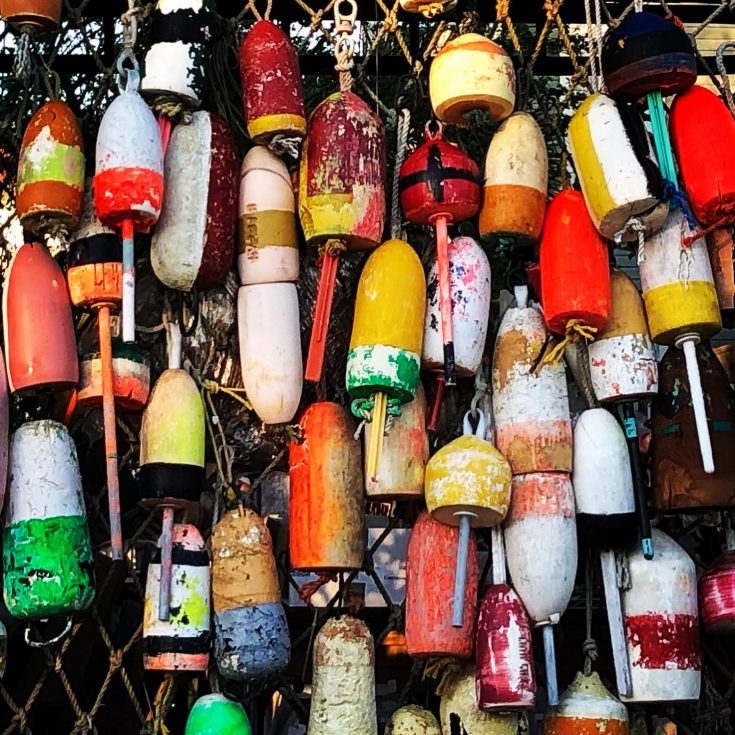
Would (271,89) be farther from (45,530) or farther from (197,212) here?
(45,530)

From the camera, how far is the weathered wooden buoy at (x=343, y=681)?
1924mm

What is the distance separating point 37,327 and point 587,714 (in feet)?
3.70

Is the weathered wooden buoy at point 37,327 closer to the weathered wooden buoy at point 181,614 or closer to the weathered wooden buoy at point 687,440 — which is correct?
the weathered wooden buoy at point 181,614

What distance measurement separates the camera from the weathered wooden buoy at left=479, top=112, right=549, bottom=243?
6.97ft

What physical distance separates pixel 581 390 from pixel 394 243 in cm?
44

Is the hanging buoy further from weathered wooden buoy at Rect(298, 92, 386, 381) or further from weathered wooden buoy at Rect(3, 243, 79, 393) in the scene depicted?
weathered wooden buoy at Rect(3, 243, 79, 393)

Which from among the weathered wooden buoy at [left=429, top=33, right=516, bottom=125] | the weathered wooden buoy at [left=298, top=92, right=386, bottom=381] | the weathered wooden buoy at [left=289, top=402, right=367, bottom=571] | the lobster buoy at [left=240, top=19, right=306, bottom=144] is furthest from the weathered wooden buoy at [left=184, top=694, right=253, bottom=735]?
the weathered wooden buoy at [left=429, top=33, right=516, bottom=125]

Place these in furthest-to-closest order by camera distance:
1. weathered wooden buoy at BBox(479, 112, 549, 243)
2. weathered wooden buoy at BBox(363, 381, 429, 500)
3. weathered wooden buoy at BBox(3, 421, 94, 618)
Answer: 1. weathered wooden buoy at BBox(479, 112, 549, 243)
2. weathered wooden buoy at BBox(363, 381, 429, 500)
3. weathered wooden buoy at BBox(3, 421, 94, 618)

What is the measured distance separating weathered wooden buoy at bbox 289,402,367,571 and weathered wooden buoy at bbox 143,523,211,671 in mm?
165

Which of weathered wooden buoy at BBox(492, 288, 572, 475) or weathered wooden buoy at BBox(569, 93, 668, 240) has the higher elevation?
weathered wooden buoy at BBox(569, 93, 668, 240)

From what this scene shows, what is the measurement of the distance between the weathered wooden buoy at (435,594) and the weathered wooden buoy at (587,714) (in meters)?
0.19

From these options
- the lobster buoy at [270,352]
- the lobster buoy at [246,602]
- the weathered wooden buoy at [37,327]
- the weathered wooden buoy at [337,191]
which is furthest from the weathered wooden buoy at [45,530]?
the weathered wooden buoy at [337,191]

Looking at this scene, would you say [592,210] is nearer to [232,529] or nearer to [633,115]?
[633,115]

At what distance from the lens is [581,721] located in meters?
1.95
